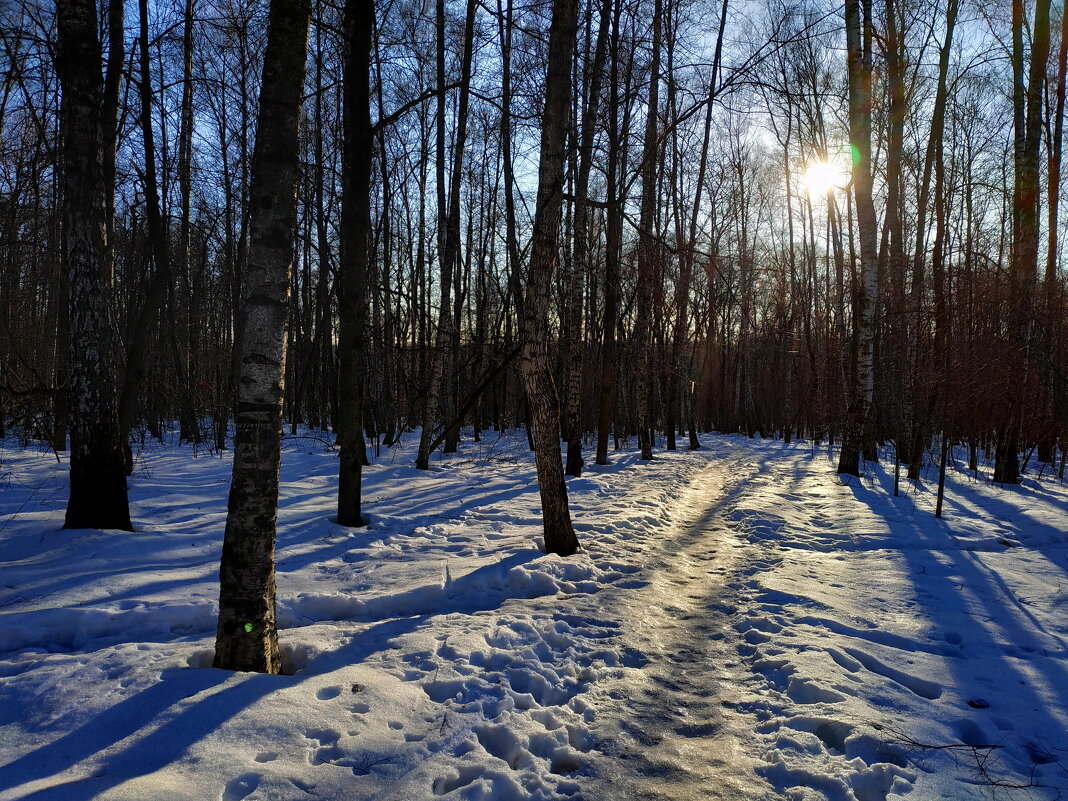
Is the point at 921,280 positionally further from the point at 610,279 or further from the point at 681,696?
the point at 681,696

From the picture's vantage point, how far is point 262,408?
298 centimetres

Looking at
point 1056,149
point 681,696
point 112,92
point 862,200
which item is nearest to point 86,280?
point 112,92

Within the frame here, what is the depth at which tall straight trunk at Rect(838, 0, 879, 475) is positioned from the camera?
10414 mm

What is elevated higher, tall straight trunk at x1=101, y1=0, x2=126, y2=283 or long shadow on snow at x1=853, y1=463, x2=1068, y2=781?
tall straight trunk at x1=101, y1=0, x2=126, y2=283

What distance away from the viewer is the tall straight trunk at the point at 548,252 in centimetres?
558

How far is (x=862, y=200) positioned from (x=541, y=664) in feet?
36.4

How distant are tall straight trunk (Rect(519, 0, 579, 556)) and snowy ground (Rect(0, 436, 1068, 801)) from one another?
3.74 feet

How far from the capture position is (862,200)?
10727mm

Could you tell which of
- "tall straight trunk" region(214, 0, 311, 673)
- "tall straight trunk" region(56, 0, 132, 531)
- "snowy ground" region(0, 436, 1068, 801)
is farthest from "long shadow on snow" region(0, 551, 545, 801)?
"tall straight trunk" region(56, 0, 132, 531)

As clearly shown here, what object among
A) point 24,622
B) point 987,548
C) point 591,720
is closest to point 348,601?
point 24,622

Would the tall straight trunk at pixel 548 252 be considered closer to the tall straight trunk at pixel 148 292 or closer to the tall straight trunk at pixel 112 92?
the tall straight trunk at pixel 112 92

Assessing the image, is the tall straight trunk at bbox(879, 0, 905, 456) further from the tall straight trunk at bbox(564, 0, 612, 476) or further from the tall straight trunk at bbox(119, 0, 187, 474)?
the tall straight trunk at bbox(119, 0, 187, 474)

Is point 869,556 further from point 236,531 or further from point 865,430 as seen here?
point 865,430

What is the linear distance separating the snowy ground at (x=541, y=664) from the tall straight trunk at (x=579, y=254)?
443 cm
